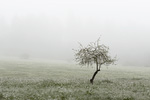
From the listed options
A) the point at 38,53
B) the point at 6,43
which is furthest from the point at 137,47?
the point at 6,43

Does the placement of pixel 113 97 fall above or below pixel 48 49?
below

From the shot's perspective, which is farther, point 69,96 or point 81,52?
point 81,52

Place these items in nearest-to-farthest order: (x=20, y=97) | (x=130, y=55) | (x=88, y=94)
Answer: (x=20, y=97), (x=88, y=94), (x=130, y=55)

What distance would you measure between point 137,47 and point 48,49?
214 feet

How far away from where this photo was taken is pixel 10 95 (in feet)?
65.5

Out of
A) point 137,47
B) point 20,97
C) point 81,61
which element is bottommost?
point 20,97

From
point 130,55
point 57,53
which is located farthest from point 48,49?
point 130,55

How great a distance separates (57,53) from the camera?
193125 millimetres

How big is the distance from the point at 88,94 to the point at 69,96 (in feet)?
6.18

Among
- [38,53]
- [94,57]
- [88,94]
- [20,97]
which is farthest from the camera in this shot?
[38,53]

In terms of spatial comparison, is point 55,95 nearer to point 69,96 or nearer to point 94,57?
point 69,96

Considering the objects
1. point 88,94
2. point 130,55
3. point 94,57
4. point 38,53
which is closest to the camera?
point 88,94

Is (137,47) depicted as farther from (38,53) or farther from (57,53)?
(38,53)

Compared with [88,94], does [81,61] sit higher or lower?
higher
